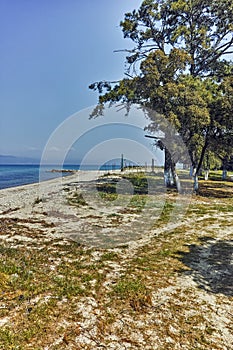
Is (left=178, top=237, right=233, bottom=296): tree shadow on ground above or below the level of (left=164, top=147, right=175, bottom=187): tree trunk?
below

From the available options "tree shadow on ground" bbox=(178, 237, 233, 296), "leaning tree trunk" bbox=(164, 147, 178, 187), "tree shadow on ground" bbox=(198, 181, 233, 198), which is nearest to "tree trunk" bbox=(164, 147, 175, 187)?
"leaning tree trunk" bbox=(164, 147, 178, 187)

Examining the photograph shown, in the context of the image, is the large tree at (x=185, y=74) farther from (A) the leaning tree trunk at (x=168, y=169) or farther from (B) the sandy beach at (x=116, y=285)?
(B) the sandy beach at (x=116, y=285)

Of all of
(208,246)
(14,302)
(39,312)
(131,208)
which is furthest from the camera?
(131,208)

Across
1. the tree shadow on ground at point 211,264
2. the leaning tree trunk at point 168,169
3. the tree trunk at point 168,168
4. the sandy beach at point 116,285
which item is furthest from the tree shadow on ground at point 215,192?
the tree shadow on ground at point 211,264

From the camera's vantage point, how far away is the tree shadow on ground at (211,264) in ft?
17.0

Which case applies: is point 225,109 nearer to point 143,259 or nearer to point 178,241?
point 178,241

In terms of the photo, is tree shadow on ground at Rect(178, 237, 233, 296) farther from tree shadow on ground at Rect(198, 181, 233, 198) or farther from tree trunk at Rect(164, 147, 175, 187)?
tree trunk at Rect(164, 147, 175, 187)

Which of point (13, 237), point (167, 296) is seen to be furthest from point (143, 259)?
point (13, 237)

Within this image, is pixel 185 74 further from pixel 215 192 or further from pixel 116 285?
pixel 116 285

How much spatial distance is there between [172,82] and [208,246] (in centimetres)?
1226

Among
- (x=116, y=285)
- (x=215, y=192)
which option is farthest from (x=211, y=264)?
(x=215, y=192)

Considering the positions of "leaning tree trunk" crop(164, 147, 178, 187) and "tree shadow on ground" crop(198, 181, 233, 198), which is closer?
"tree shadow on ground" crop(198, 181, 233, 198)

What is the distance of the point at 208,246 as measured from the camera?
296 inches

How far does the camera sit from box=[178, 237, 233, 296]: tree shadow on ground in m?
5.18
